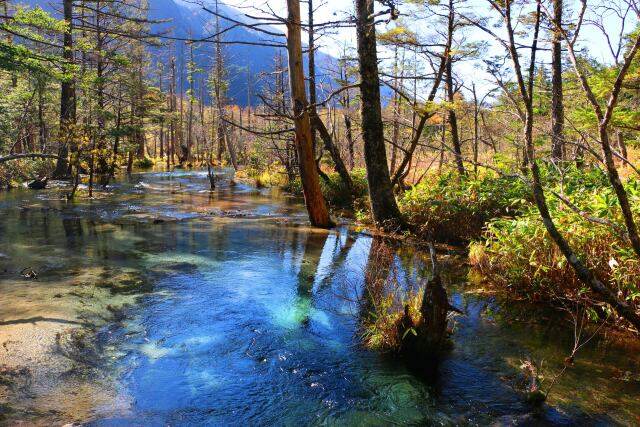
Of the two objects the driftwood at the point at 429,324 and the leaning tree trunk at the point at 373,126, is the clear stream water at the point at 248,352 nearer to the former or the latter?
the driftwood at the point at 429,324

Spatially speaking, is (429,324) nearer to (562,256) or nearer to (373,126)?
(562,256)

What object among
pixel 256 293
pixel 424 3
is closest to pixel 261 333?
pixel 256 293

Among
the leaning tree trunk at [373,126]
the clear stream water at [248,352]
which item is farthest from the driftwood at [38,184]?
the leaning tree trunk at [373,126]

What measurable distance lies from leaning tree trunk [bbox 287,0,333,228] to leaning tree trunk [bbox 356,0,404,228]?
1.24 meters

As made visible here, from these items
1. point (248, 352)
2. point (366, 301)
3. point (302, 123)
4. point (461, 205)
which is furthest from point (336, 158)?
point (248, 352)

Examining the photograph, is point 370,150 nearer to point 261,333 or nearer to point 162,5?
point 261,333

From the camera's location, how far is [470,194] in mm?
8828

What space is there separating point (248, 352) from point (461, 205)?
590 centimetres

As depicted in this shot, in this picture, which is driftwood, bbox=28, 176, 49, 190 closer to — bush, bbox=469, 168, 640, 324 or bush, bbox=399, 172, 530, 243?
bush, bbox=399, 172, 530, 243

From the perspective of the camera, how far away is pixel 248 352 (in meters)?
4.27

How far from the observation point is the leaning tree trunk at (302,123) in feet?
29.9

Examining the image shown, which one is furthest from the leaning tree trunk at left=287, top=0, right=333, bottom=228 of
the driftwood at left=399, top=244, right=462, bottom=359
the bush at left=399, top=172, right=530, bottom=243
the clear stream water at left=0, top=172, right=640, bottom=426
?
the driftwood at left=399, top=244, right=462, bottom=359

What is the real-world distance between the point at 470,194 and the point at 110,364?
23.3 ft

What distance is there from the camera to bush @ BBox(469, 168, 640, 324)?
4.78m
